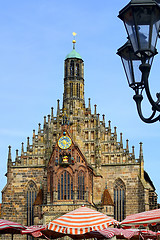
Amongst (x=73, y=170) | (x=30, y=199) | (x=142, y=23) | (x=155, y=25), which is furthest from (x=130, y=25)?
(x=30, y=199)

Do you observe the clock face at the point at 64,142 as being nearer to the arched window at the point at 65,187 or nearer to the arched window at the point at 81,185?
the arched window at the point at 65,187

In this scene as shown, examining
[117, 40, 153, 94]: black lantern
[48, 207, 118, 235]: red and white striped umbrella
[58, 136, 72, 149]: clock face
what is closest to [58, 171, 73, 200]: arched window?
[58, 136, 72, 149]: clock face

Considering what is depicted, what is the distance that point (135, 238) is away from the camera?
3088cm

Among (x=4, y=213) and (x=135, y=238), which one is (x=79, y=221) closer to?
(x=135, y=238)

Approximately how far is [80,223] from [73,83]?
44.2 metres

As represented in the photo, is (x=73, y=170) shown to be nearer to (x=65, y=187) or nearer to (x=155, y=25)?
(x=65, y=187)

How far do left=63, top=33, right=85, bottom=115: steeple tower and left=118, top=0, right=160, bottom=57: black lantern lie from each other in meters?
51.9

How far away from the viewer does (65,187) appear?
2191 inches

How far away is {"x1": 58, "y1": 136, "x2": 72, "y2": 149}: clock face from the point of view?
186 feet

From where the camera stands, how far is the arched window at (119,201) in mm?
58156

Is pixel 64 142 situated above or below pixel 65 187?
above

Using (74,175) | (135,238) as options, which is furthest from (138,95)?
(74,175)

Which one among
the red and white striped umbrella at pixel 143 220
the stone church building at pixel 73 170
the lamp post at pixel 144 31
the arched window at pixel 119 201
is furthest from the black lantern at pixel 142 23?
the arched window at pixel 119 201

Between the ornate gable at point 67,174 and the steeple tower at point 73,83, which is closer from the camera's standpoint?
the ornate gable at point 67,174
